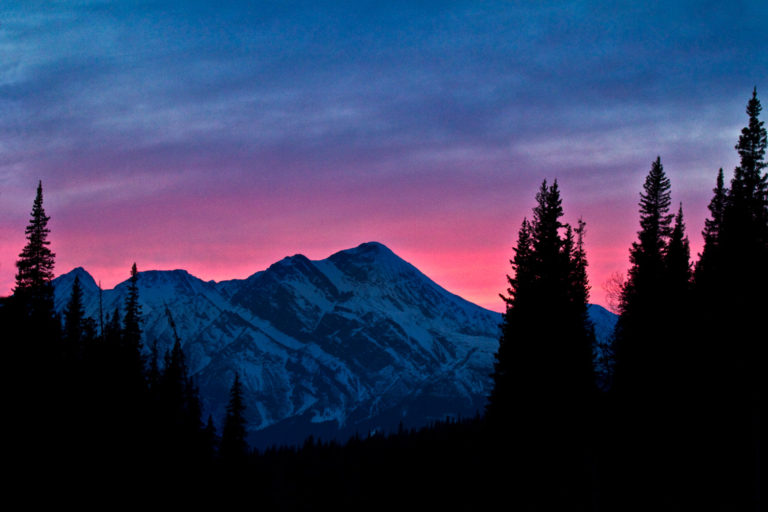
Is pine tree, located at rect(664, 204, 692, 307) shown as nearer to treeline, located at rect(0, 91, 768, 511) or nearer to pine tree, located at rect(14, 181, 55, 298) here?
treeline, located at rect(0, 91, 768, 511)

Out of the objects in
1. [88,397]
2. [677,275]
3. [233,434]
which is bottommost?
[233,434]

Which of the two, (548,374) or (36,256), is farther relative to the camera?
(36,256)

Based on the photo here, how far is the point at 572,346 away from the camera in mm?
35188

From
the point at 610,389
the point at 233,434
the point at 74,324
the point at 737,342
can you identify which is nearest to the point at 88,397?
the point at 233,434

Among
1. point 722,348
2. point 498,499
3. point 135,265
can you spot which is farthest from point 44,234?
point 722,348

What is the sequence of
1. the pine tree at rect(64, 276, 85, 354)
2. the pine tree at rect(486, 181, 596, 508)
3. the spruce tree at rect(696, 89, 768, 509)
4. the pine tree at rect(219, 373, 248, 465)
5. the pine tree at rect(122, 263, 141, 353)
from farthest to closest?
the pine tree at rect(219, 373, 248, 465) → the pine tree at rect(122, 263, 141, 353) → the pine tree at rect(64, 276, 85, 354) → the pine tree at rect(486, 181, 596, 508) → the spruce tree at rect(696, 89, 768, 509)

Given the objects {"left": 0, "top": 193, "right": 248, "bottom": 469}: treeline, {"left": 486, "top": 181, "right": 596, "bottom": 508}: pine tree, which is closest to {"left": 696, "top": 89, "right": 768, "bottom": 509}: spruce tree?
{"left": 486, "top": 181, "right": 596, "bottom": 508}: pine tree

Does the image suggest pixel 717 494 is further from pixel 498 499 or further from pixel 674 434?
pixel 498 499

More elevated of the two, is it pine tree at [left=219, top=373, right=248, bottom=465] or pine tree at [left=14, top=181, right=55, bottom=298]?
pine tree at [left=14, top=181, right=55, bottom=298]

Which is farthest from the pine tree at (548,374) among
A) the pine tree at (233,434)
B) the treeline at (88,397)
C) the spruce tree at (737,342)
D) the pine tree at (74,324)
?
the pine tree at (74,324)

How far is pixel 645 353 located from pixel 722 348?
590 cm

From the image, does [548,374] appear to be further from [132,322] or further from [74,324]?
[74,324]

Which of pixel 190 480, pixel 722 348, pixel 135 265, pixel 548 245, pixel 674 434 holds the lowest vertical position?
pixel 190 480

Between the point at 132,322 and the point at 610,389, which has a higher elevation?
the point at 132,322
